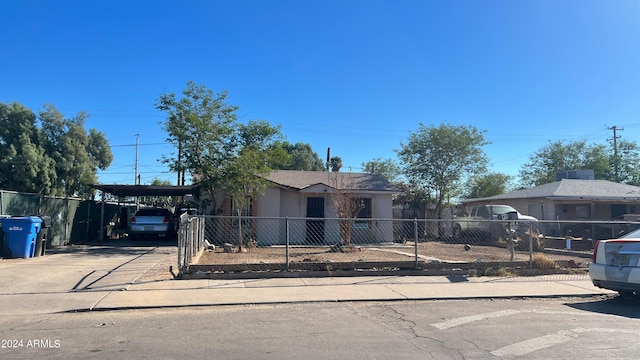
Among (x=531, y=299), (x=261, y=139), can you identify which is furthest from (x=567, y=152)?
(x=531, y=299)

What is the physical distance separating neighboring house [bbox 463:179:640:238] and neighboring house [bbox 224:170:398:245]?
9537 millimetres

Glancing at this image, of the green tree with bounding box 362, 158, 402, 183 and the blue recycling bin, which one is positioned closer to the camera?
the blue recycling bin

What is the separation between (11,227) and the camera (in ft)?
41.3

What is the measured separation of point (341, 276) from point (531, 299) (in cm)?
410

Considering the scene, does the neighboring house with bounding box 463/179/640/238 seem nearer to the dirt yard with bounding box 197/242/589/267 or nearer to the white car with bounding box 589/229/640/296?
the dirt yard with bounding box 197/242/589/267

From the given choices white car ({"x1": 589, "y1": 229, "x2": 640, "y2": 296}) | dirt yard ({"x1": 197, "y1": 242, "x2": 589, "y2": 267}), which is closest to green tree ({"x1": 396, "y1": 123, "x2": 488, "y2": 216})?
dirt yard ({"x1": 197, "y1": 242, "x2": 589, "y2": 267})

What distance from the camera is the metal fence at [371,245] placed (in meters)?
11.1

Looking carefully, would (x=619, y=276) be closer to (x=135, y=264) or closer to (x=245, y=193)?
(x=135, y=264)

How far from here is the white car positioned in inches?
309

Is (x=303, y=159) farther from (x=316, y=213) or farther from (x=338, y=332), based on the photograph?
(x=338, y=332)

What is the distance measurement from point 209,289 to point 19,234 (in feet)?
23.5
